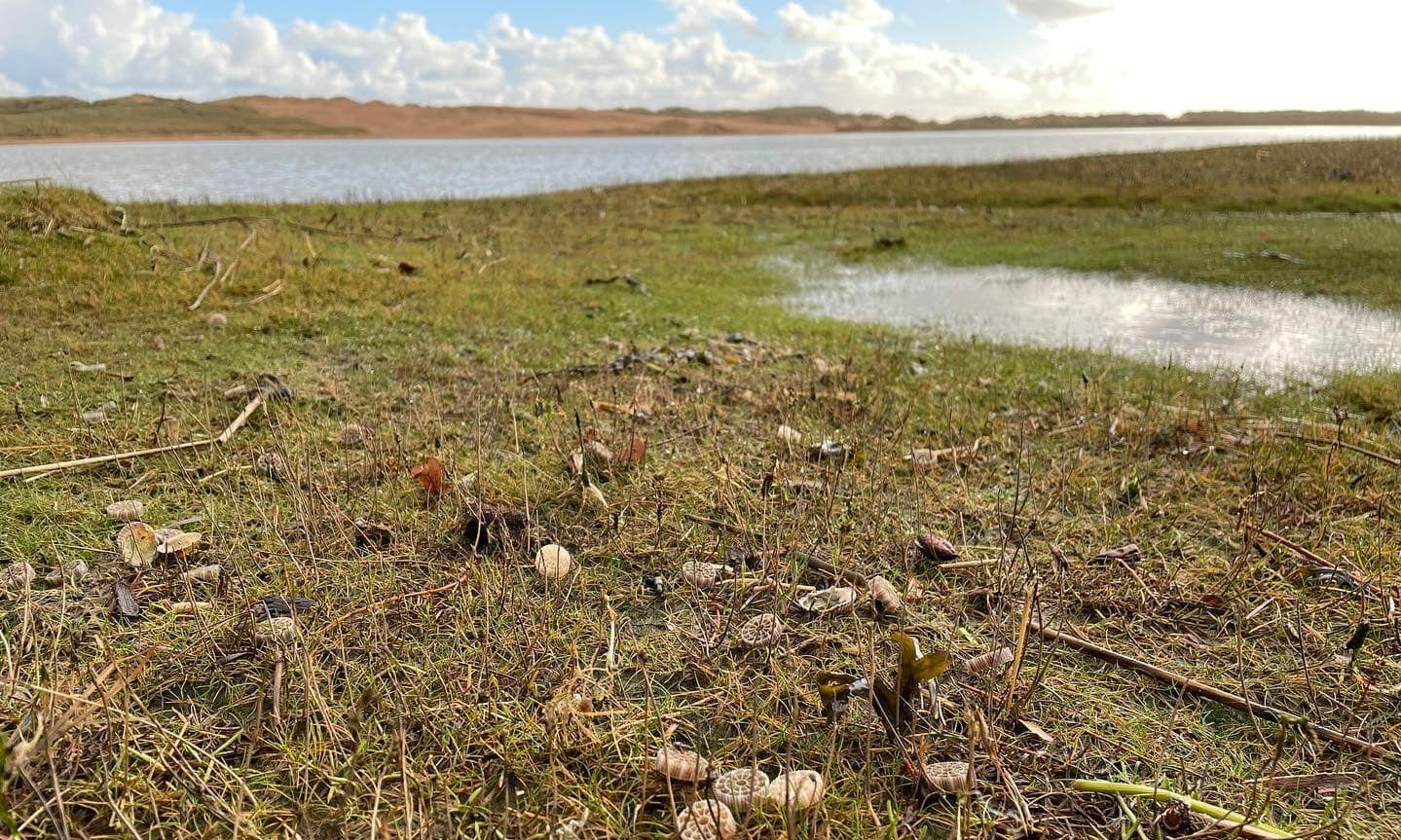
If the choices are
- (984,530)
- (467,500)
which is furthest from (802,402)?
(467,500)

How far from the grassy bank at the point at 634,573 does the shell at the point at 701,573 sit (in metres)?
0.06

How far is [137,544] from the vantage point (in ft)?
10.0

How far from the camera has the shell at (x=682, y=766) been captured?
2.03 meters

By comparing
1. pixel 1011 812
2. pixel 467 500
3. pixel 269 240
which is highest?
pixel 269 240

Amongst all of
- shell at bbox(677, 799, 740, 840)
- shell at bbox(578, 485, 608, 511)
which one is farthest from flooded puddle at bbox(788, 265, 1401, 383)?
shell at bbox(677, 799, 740, 840)

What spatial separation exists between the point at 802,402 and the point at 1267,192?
19.4m

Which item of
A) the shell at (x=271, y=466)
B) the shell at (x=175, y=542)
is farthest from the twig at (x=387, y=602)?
the shell at (x=271, y=466)

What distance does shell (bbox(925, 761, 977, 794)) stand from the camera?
204 centimetres

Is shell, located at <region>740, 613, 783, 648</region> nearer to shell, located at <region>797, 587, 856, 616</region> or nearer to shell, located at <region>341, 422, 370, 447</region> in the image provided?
shell, located at <region>797, 587, 856, 616</region>

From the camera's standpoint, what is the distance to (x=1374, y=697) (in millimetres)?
2473

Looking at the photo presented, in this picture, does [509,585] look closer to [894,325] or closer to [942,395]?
[942,395]

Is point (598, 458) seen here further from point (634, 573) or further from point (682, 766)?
point (682, 766)

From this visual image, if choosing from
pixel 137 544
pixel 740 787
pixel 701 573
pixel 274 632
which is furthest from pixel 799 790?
pixel 137 544

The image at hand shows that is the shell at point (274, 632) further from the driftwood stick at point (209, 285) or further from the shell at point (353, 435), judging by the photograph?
the driftwood stick at point (209, 285)
